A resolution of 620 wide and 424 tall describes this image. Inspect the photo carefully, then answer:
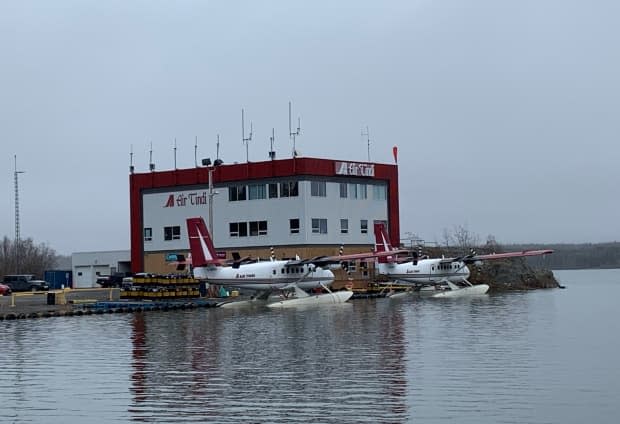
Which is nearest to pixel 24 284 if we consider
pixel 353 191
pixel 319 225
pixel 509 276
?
pixel 319 225

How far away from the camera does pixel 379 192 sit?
Result: 69.8 metres

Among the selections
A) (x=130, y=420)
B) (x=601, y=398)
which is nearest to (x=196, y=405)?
(x=130, y=420)

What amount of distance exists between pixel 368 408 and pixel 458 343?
10424 mm

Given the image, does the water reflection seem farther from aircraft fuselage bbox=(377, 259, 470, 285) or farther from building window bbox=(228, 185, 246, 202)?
building window bbox=(228, 185, 246, 202)

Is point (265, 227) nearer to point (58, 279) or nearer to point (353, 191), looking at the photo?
point (353, 191)

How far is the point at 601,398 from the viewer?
15.4 meters

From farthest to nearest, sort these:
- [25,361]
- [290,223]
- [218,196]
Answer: [218,196] < [290,223] < [25,361]

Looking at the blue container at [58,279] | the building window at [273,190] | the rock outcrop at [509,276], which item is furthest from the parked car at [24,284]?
the rock outcrop at [509,276]

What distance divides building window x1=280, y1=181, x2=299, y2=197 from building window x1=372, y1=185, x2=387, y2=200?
7.55m

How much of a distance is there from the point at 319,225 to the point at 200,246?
19.3m

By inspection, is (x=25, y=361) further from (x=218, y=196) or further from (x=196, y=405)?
(x=218, y=196)

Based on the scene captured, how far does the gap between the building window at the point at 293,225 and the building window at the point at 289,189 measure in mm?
1775

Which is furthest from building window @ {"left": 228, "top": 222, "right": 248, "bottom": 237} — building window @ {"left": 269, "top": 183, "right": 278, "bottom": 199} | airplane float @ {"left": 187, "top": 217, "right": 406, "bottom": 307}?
airplane float @ {"left": 187, "top": 217, "right": 406, "bottom": 307}

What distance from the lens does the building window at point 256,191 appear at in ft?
217
